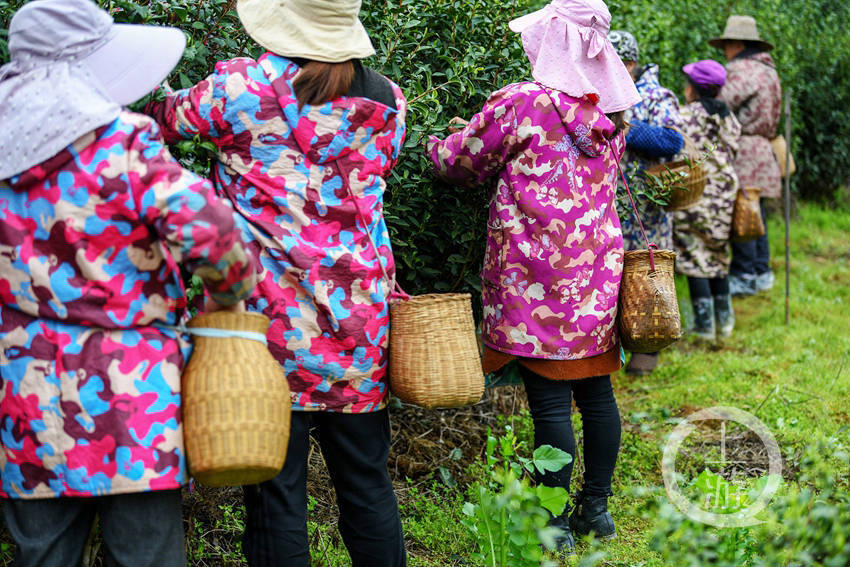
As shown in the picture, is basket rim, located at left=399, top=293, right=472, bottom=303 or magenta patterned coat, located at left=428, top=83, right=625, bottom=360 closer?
basket rim, located at left=399, top=293, right=472, bottom=303

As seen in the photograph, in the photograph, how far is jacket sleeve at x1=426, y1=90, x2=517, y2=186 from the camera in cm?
309

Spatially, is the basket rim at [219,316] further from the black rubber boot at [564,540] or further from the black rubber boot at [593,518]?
the black rubber boot at [593,518]

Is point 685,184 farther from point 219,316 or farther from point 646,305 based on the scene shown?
point 219,316

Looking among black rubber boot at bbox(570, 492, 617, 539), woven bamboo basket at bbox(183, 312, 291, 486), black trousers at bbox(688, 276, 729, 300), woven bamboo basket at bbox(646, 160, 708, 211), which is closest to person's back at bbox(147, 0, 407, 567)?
woven bamboo basket at bbox(183, 312, 291, 486)

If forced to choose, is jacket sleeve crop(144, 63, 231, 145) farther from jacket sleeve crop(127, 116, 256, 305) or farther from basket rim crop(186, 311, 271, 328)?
basket rim crop(186, 311, 271, 328)

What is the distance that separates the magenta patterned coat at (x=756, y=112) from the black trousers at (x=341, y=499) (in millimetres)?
5425

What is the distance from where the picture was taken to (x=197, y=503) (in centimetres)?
350

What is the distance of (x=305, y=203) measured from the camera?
2570 mm

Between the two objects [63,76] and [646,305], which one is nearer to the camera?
[63,76]

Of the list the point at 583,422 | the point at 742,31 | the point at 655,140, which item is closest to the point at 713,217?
the point at 655,140

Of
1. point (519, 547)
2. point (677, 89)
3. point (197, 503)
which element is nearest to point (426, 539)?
point (197, 503)

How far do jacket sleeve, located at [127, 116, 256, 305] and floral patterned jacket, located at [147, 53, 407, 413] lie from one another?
36cm

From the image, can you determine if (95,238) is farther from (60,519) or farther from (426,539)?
(426,539)

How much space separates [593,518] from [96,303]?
221 centimetres
